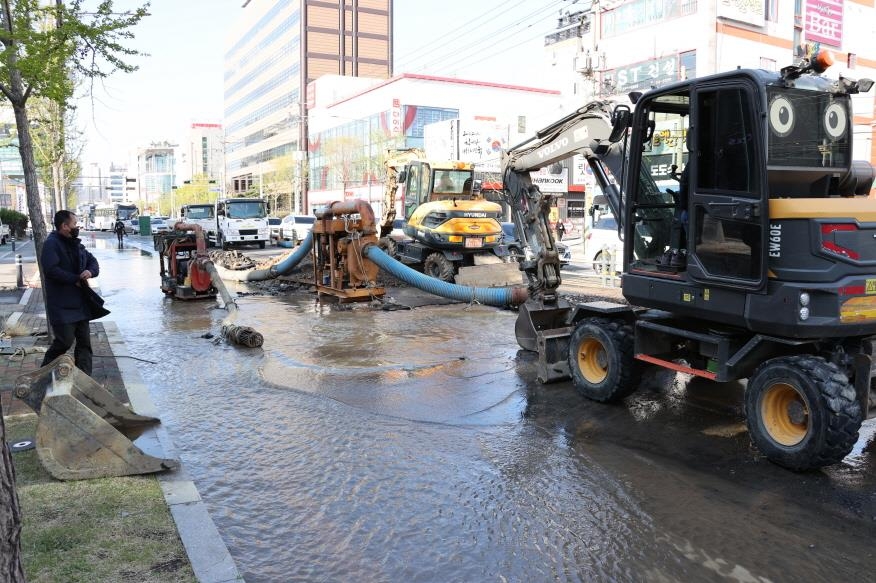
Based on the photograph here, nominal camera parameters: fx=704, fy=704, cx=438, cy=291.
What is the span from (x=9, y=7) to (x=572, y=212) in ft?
173

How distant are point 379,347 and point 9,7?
641cm

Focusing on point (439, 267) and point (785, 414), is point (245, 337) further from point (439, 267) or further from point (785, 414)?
point (439, 267)

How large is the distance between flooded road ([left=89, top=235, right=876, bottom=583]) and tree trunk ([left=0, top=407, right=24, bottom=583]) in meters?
1.48

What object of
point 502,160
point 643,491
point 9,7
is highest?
point 9,7

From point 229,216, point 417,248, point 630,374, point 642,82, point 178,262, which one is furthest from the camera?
point 642,82

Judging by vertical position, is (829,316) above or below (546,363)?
above

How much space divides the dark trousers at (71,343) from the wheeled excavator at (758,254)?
519 cm

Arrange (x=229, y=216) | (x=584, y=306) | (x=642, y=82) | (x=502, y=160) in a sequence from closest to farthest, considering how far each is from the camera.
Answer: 1. (x=584, y=306)
2. (x=502, y=160)
3. (x=229, y=216)
4. (x=642, y=82)

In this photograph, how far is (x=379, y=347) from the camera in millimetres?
10234

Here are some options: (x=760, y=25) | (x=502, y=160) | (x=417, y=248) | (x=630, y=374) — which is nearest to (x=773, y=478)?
(x=630, y=374)

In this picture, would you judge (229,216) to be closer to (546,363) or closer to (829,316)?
(546,363)

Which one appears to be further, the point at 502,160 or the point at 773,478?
the point at 502,160

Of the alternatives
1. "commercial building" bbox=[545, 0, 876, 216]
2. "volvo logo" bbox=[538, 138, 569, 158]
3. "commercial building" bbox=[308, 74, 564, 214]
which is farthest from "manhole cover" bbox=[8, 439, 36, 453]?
"commercial building" bbox=[308, 74, 564, 214]

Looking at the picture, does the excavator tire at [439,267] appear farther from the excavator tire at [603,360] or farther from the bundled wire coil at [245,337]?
the excavator tire at [603,360]
